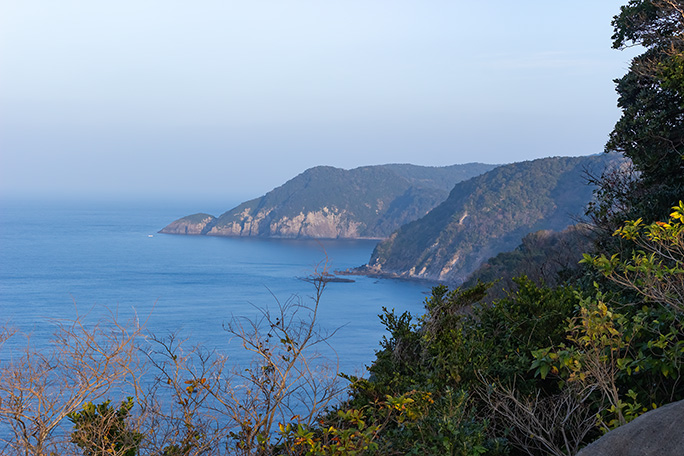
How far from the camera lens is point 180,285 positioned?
333 ft

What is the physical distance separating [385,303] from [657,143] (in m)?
84.6

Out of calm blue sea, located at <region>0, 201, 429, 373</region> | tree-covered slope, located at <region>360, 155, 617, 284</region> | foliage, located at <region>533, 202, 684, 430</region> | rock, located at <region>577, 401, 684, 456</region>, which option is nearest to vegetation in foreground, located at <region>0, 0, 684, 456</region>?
foliage, located at <region>533, 202, 684, 430</region>

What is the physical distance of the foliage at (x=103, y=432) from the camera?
7152 mm

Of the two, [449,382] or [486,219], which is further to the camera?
[486,219]

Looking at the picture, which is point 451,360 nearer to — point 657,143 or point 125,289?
point 657,143

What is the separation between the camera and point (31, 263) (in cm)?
11738

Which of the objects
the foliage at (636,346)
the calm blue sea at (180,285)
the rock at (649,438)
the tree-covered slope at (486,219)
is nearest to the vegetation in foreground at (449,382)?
the foliage at (636,346)

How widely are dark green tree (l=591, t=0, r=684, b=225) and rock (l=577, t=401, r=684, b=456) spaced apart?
7963 millimetres

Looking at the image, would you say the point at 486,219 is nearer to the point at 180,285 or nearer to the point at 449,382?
the point at 180,285

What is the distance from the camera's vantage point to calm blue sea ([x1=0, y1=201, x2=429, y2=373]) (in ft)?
224

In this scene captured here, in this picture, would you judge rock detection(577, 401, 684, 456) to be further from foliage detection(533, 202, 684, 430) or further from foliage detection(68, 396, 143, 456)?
foliage detection(68, 396, 143, 456)

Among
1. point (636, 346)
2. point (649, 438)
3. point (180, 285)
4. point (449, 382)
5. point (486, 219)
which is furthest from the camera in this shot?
point (486, 219)

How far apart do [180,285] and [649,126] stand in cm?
9491

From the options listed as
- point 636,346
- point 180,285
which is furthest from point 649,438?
point 180,285
